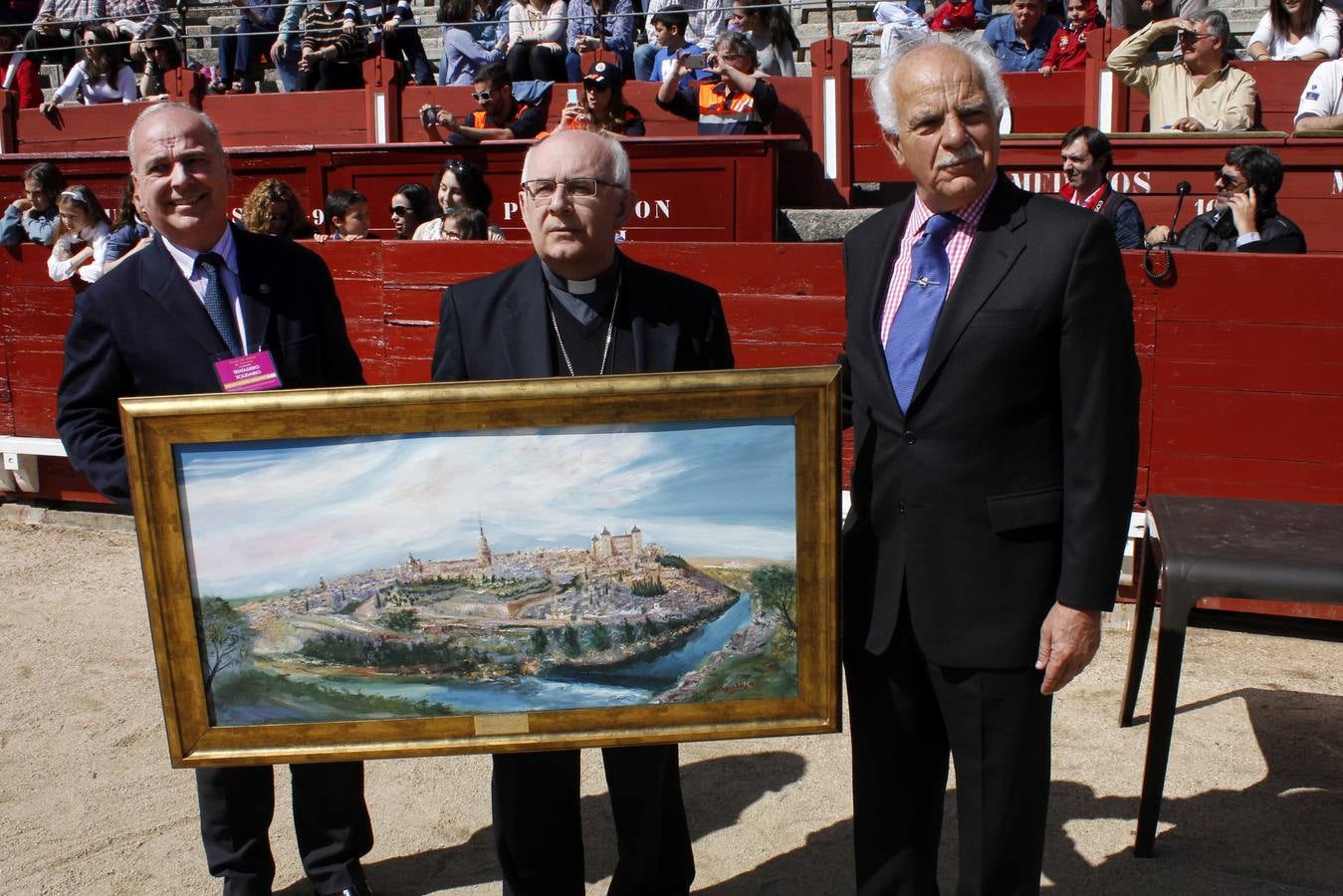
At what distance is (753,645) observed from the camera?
2229 millimetres

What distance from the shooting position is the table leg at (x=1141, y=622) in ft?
12.1

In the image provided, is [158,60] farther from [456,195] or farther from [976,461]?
[976,461]

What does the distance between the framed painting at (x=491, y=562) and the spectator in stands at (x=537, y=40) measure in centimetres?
793

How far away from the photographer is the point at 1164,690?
10.1ft

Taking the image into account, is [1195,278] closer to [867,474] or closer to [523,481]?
[867,474]

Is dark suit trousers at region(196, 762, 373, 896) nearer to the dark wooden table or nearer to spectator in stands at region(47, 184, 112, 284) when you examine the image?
the dark wooden table

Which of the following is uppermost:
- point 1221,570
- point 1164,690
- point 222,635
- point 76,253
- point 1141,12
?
point 1141,12

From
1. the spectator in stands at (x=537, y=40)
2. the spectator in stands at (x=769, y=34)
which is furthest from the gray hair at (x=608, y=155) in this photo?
the spectator in stands at (x=537, y=40)

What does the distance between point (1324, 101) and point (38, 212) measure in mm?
7810

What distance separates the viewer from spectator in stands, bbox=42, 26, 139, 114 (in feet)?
40.2

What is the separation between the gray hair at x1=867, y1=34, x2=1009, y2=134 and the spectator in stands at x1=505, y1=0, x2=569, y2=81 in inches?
308

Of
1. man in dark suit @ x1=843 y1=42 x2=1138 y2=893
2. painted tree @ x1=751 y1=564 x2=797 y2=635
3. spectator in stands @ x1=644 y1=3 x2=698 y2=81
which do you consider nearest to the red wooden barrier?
spectator in stands @ x1=644 y1=3 x2=698 y2=81

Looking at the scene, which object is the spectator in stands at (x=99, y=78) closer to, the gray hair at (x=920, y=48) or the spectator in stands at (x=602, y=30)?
the spectator in stands at (x=602, y=30)

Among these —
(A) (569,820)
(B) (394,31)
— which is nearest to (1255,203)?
(A) (569,820)
